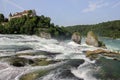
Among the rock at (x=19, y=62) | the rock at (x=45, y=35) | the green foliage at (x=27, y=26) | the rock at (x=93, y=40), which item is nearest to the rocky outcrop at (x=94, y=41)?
the rock at (x=93, y=40)

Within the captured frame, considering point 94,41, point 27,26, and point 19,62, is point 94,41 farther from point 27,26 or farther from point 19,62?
point 27,26

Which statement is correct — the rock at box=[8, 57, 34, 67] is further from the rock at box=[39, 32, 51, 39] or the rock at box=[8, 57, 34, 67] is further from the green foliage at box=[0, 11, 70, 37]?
the green foliage at box=[0, 11, 70, 37]

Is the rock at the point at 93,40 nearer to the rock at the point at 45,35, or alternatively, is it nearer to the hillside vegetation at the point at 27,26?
the rock at the point at 45,35

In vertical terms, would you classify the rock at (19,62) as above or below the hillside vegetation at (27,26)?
below

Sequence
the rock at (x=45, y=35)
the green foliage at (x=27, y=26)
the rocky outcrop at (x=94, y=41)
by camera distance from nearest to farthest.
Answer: the rocky outcrop at (x=94, y=41) → the rock at (x=45, y=35) → the green foliage at (x=27, y=26)

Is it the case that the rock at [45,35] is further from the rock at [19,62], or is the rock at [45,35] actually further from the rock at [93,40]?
the rock at [19,62]

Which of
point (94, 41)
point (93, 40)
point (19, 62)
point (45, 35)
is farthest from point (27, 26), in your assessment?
point (19, 62)

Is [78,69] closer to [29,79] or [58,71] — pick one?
[58,71]

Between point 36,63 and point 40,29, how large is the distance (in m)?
61.3

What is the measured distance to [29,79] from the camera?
18734 millimetres

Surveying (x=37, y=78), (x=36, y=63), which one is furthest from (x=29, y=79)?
(x=36, y=63)

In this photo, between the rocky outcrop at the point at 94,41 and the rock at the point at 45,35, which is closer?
the rocky outcrop at the point at 94,41

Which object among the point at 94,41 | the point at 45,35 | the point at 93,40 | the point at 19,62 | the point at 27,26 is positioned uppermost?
the point at 27,26

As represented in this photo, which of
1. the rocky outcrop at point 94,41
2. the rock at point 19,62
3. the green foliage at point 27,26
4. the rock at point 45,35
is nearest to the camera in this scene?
the rock at point 19,62
